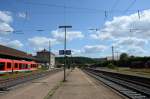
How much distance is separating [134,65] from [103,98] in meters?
117

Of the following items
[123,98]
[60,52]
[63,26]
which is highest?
[63,26]

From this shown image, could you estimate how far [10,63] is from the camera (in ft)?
190

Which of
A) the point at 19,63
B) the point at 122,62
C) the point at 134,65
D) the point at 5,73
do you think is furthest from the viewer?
the point at 122,62

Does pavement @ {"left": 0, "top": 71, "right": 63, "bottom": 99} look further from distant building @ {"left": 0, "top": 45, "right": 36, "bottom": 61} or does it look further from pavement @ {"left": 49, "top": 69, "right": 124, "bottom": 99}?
distant building @ {"left": 0, "top": 45, "right": 36, "bottom": 61}

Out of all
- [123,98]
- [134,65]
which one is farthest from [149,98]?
[134,65]

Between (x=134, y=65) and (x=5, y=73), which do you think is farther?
(x=134, y=65)

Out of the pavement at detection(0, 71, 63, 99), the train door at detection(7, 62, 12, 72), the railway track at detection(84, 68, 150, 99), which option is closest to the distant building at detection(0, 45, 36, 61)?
the train door at detection(7, 62, 12, 72)

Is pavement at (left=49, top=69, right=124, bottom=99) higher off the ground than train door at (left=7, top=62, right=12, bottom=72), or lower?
lower

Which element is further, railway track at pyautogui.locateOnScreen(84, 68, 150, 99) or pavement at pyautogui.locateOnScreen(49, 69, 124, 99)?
railway track at pyautogui.locateOnScreen(84, 68, 150, 99)

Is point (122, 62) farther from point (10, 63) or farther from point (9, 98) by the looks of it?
point (9, 98)

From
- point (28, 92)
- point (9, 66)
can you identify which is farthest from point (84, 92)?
point (9, 66)

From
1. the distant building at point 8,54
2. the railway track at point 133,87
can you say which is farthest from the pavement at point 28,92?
the distant building at point 8,54

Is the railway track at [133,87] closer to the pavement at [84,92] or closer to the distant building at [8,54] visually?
the pavement at [84,92]

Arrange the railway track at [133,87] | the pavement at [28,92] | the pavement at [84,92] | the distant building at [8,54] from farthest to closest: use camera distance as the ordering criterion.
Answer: the distant building at [8,54] → the railway track at [133,87] → the pavement at [84,92] → the pavement at [28,92]
